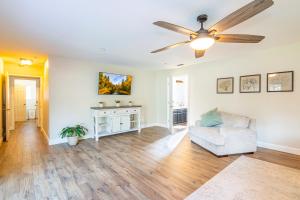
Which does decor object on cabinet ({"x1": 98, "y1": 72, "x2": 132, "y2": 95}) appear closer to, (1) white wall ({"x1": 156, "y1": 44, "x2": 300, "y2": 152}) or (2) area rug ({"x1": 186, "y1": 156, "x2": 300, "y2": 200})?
(1) white wall ({"x1": 156, "y1": 44, "x2": 300, "y2": 152})

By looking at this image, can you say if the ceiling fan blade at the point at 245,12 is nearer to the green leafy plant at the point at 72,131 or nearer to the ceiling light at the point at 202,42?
the ceiling light at the point at 202,42

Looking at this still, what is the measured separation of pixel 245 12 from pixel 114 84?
4.32m

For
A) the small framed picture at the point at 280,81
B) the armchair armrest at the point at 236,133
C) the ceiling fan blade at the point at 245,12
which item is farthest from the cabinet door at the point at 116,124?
the small framed picture at the point at 280,81

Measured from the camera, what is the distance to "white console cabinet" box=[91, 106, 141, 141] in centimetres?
459

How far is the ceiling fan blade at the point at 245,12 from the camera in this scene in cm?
137

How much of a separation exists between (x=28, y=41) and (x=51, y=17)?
1379 mm

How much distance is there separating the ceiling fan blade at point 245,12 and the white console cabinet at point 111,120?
3708mm

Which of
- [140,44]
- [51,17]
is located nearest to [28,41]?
[51,17]

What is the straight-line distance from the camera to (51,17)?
2.13 metres

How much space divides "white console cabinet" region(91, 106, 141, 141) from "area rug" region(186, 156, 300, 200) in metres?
3.25

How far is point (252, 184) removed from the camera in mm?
2264

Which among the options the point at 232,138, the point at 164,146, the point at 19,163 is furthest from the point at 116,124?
the point at 232,138

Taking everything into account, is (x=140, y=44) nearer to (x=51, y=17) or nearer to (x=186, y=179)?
(x=51, y=17)

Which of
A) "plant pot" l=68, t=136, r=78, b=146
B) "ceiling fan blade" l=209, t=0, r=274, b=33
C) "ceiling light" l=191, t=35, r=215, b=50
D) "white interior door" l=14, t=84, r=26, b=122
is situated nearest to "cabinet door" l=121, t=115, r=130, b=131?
"plant pot" l=68, t=136, r=78, b=146
